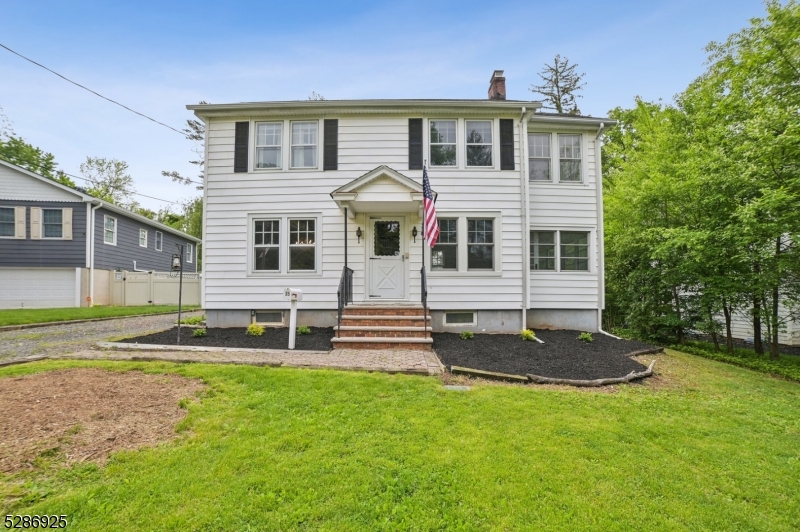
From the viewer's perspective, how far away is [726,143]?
8.06m

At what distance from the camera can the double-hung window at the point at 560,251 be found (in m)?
9.06

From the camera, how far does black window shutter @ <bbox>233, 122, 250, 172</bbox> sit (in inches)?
343

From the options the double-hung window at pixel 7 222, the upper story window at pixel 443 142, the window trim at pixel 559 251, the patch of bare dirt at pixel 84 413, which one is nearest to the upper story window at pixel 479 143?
the upper story window at pixel 443 142

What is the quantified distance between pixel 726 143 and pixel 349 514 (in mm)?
10910

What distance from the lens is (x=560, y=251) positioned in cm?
909

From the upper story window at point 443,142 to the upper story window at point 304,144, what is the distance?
2.99 meters

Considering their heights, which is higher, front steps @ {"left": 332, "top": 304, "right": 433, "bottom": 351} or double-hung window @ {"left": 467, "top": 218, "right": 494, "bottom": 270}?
double-hung window @ {"left": 467, "top": 218, "right": 494, "bottom": 270}

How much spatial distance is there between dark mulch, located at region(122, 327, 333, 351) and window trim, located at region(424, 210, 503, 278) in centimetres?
312

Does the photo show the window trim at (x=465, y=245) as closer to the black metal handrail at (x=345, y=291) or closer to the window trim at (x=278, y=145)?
the black metal handrail at (x=345, y=291)

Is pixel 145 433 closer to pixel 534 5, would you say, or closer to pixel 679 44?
pixel 534 5

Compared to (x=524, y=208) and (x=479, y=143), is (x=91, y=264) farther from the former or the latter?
(x=524, y=208)

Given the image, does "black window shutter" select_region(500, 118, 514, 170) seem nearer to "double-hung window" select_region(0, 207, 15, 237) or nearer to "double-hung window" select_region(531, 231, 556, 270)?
"double-hung window" select_region(531, 231, 556, 270)

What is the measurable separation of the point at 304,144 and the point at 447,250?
4.54 metres

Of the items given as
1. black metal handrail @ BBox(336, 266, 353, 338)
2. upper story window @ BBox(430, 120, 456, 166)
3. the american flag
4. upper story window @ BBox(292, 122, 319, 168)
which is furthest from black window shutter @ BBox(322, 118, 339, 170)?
the american flag
